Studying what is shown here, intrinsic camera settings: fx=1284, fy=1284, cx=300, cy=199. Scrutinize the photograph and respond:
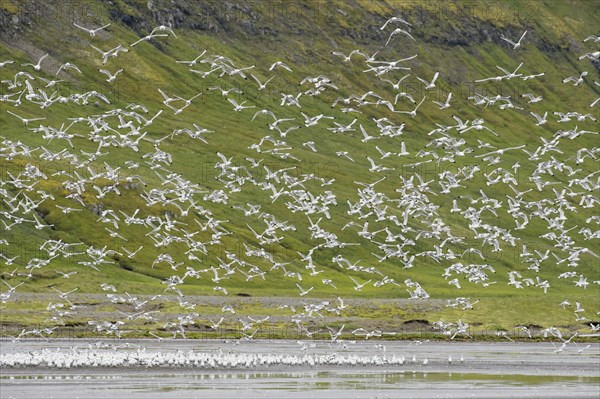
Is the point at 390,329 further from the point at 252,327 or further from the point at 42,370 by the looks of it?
the point at 42,370

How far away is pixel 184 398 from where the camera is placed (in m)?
56.6

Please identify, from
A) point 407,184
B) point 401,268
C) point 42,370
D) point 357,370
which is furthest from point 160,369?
point 401,268

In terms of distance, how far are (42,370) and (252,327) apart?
39.1 m

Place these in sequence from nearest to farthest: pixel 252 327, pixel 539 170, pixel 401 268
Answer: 1. pixel 539 170
2. pixel 252 327
3. pixel 401 268

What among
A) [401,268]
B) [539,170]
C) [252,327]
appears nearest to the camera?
[539,170]

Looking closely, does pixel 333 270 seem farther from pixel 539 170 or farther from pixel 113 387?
pixel 113 387

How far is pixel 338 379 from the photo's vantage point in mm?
66250

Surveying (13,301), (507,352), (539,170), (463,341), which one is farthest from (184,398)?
(13,301)

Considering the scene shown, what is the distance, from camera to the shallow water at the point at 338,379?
59062 mm

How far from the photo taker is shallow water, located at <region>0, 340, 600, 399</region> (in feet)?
194

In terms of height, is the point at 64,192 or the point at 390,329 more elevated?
the point at 64,192

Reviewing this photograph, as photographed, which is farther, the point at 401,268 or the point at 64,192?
the point at 401,268

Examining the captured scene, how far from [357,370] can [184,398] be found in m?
16.8

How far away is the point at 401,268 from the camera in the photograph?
621 feet
